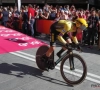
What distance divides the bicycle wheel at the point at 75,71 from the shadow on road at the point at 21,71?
218mm

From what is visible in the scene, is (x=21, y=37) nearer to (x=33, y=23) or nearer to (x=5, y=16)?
(x=33, y=23)

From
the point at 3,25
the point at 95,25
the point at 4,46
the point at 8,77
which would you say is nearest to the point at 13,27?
the point at 3,25

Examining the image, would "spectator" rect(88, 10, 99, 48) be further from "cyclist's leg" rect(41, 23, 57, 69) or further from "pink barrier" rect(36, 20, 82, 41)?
"cyclist's leg" rect(41, 23, 57, 69)

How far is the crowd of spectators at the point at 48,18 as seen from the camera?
31.0ft

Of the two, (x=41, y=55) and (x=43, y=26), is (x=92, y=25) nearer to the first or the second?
(x=43, y=26)

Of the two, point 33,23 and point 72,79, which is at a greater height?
point 33,23

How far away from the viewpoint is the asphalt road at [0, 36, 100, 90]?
16.1 feet

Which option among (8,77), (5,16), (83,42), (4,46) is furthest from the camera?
(5,16)

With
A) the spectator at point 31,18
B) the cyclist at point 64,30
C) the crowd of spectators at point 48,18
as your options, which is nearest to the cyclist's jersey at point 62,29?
the cyclist at point 64,30

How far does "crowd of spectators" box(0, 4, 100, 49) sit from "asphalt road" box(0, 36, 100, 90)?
2.15 metres

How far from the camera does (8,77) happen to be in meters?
5.42

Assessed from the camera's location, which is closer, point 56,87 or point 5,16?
point 56,87

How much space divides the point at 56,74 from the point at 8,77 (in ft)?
4.27

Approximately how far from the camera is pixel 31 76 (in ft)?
18.1
